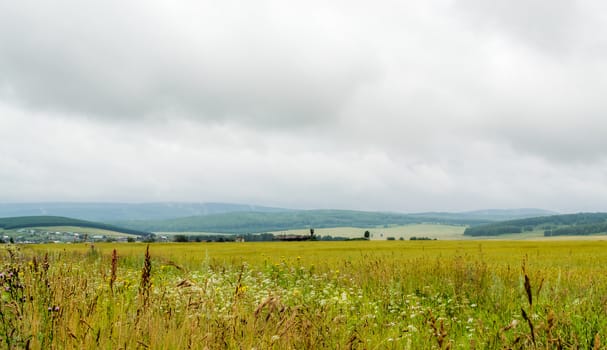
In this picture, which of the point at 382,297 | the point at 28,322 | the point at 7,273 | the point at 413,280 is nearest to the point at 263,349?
the point at 28,322

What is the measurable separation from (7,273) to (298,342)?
3.72m

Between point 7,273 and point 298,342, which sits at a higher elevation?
point 7,273

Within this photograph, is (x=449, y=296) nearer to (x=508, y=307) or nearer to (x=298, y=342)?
(x=508, y=307)

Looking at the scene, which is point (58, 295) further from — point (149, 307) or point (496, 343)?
point (496, 343)

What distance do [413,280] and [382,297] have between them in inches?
99.6

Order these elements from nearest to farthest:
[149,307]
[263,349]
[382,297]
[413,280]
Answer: [263,349] → [149,307] → [382,297] → [413,280]

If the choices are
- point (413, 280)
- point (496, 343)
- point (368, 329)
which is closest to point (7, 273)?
point (368, 329)

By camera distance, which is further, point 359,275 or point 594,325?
point 359,275

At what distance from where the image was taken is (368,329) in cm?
673

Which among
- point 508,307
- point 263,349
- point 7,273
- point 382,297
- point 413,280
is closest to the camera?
point 263,349

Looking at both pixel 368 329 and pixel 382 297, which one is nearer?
pixel 368 329

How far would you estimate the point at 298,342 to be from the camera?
15.8ft

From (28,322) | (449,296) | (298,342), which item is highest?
(28,322)

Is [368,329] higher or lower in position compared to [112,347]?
lower
